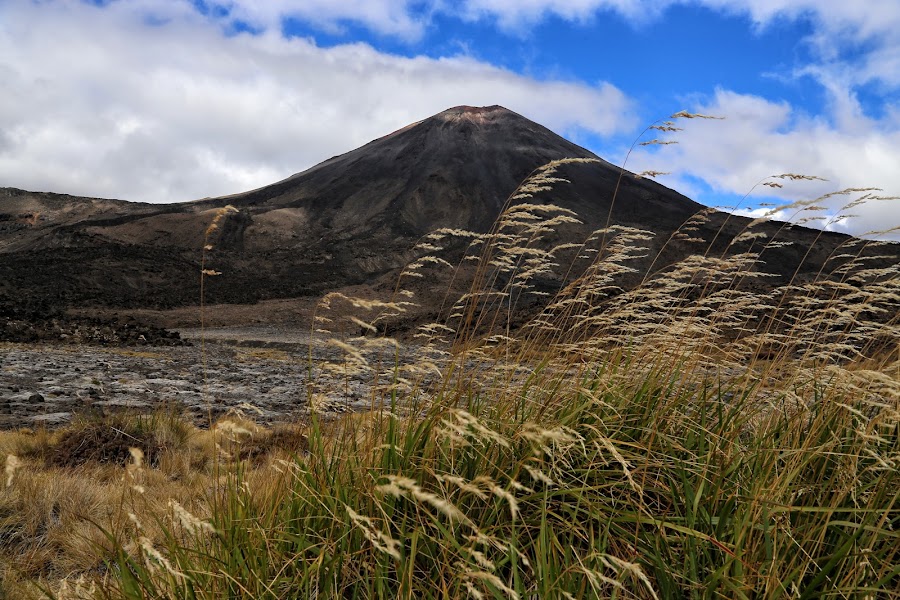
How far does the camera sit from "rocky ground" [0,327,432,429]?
26.7 ft

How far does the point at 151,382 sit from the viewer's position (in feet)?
39.0

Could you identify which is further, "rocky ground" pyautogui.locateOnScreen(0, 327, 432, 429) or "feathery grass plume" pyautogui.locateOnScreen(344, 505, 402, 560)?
"rocky ground" pyautogui.locateOnScreen(0, 327, 432, 429)

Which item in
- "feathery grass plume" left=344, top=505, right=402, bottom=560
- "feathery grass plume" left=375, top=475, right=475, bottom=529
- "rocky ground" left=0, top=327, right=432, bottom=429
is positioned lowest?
"rocky ground" left=0, top=327, right=432, bottom=429

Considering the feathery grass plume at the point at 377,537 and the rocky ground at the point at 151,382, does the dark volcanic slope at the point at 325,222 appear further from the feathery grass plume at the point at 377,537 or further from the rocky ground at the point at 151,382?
the feathery grass plume at the point at 377,537

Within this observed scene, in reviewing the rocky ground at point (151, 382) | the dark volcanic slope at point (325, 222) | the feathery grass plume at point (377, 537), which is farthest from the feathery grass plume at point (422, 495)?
the dark volcanic slope at point (325, 222)

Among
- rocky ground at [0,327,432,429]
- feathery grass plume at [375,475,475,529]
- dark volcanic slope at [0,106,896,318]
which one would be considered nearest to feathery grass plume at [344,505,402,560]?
feathery grass plume at [375,475,475,529]

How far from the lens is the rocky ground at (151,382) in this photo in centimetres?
813

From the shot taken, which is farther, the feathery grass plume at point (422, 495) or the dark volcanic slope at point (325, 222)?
the dark volcanic slope at point (325, 222)

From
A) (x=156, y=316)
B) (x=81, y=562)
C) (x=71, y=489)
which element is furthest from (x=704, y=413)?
(x=156, y=316)

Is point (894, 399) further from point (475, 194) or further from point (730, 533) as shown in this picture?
point (475, 194)

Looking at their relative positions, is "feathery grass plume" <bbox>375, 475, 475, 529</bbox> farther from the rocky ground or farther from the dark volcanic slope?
the dark volcanic slope

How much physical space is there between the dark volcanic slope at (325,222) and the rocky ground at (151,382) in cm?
2053

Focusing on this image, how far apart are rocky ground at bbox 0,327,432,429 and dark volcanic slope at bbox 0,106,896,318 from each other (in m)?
20.5

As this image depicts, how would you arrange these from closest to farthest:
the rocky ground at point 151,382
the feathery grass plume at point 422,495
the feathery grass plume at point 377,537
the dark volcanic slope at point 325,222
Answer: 1. the feathery grass plume at point 422,495
2. the feathery grass plume at point 377,537
3. the rocky ground at point 151,382
4. the dark volcanic slope at point 325,222
